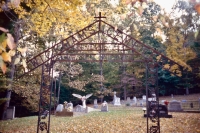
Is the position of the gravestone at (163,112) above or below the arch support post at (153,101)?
below

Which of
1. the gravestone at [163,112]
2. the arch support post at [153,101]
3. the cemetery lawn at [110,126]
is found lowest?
the cemetery lawn at [110,126]

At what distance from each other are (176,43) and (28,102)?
19.9 m

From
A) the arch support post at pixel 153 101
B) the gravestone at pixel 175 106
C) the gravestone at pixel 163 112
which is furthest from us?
the gravestone at pixel 175 106

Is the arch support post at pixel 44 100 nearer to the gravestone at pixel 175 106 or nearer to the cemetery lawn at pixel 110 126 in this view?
the cemetery lawn at pixel 110 126

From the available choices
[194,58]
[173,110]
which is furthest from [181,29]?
[173,110]

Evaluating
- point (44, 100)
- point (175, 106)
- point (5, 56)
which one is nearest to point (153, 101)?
point (44, 100)

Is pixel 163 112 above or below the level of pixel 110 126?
above

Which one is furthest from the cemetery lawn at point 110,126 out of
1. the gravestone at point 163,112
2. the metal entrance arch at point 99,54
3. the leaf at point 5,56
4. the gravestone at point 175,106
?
the leaf at point 5,56

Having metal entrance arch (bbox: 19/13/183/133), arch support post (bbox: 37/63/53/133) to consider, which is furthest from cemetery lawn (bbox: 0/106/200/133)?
arch support post (bbox: 37/63/53/133)

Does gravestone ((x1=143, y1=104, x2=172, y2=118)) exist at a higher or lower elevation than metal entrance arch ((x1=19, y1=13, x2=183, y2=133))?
lower

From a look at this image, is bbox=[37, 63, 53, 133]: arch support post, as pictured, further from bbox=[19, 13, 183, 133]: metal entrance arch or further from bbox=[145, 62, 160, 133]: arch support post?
bbox=[145, 62, 160, 133]: arch support post

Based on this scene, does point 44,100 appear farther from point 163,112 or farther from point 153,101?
point 163,112

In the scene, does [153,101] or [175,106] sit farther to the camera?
[175,106]

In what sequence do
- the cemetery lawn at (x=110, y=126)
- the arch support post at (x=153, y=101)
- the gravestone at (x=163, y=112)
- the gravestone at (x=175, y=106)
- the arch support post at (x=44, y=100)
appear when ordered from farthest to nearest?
the gravestone at (x=175, y=106)
the gravestone at (x=163, y=112)
the cemetery lawn at (x=110, y=126)
the arch support post at (x=44, y=100)
the arch support post at (x=153, y=101)
